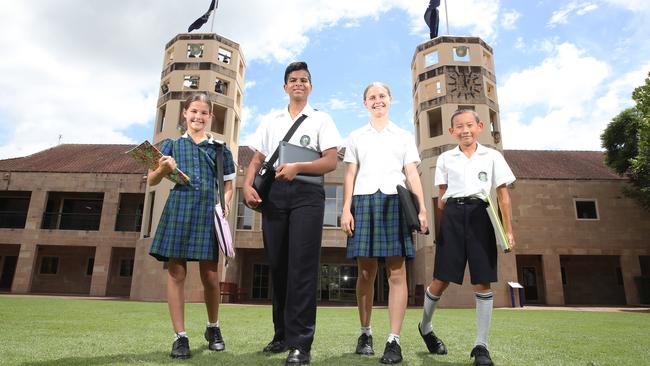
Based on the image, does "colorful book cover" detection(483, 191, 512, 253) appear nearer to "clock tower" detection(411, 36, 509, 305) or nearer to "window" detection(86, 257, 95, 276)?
"clock tower" detection(411, 36, 509, 305)

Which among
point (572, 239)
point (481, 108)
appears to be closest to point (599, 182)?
point (572, 239)

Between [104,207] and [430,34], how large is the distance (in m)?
22.6

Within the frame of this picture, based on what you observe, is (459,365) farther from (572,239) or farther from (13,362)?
(572,239)

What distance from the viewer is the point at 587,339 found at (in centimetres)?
498

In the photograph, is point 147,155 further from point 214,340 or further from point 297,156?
point 214,340

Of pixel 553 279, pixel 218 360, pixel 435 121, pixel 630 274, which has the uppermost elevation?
pixel 435 121

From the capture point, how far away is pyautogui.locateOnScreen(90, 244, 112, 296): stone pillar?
24.1 metres

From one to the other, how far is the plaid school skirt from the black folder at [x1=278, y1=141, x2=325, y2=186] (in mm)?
552

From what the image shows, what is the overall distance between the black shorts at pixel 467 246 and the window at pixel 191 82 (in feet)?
66.2

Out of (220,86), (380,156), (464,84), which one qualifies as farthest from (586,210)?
(380,156)

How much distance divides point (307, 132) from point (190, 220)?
1.28m

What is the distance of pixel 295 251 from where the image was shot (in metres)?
3.16

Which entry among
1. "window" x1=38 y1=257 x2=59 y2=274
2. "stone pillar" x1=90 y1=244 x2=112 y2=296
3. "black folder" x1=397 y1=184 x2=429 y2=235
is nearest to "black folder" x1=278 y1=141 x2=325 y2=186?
"black folder" x1=397 y1=184 x2=429 y2=235

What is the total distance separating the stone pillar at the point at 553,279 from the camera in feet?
75.0
